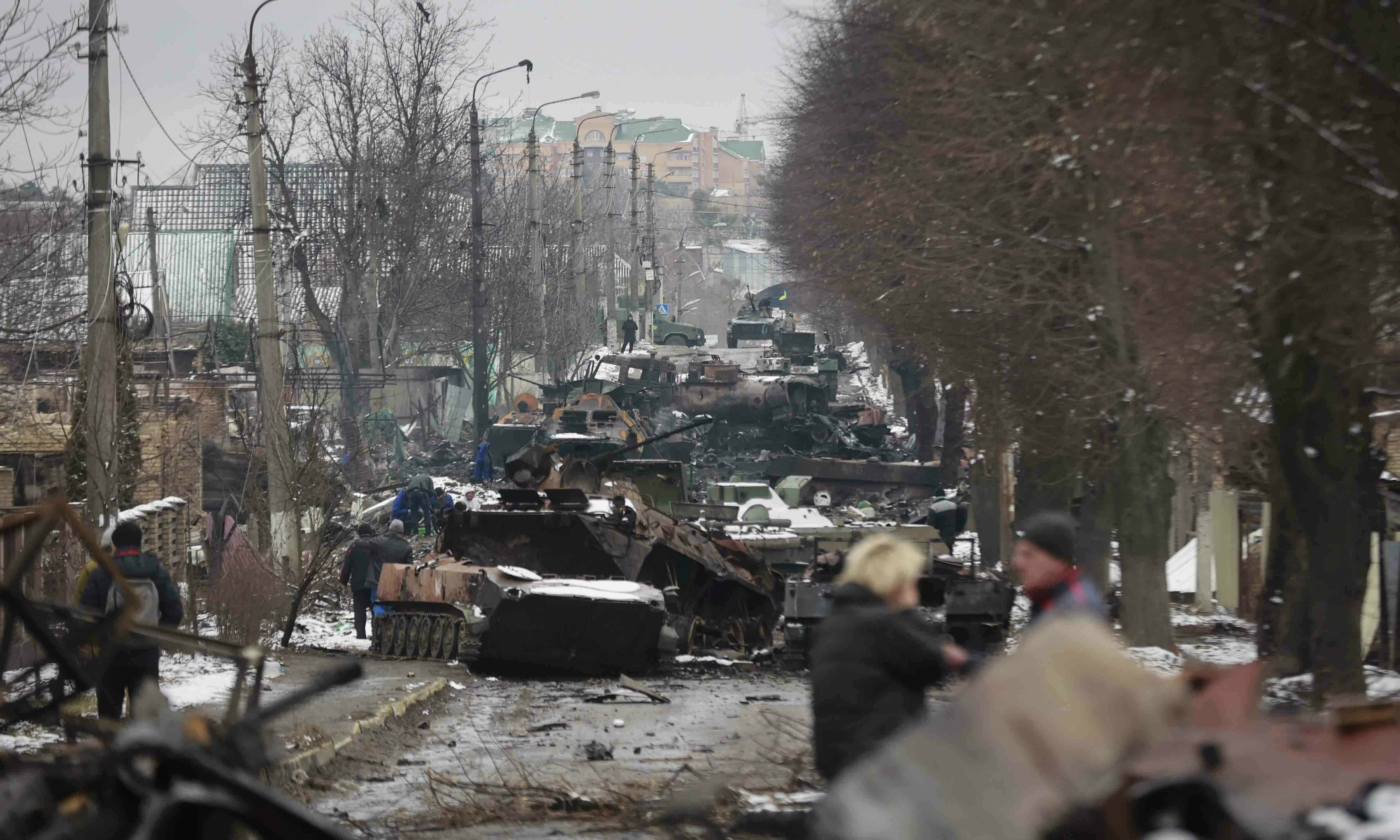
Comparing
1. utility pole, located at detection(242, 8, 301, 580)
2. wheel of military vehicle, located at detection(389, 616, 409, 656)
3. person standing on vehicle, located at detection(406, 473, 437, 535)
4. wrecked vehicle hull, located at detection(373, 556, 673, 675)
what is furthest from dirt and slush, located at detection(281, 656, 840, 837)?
person standing on vehicle, located at detection(406, 473, 437, 535)

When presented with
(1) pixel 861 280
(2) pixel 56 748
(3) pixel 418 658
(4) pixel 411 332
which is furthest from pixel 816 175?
(4) pixel 411 332

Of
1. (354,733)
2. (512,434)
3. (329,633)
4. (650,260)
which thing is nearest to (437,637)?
(329,633)

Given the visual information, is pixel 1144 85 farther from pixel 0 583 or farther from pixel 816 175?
pixel 816 175

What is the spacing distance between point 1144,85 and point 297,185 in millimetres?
41803

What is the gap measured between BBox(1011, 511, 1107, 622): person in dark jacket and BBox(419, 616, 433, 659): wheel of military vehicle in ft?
37.5

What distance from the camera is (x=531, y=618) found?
1530 cm

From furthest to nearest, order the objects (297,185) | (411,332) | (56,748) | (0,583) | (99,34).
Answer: (411,332) → (297,185) → (99,34) → (56,748) → (0,583)

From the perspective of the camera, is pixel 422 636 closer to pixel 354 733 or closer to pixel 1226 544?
pixel 354 733

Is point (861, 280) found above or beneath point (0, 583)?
above

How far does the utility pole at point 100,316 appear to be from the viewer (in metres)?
15.6

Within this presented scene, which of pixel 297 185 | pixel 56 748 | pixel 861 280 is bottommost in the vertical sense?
pixel 56 748

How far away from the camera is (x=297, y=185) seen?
159 ft

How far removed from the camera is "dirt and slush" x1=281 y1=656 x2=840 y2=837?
331 inches

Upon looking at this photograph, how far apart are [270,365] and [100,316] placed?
5874 millimetres
